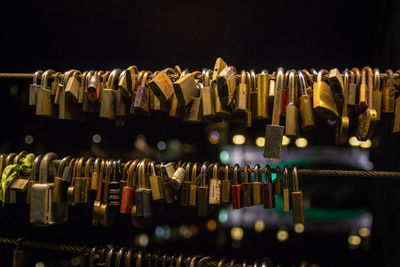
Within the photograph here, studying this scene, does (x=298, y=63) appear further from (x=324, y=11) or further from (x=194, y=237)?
(x=194, y=237)

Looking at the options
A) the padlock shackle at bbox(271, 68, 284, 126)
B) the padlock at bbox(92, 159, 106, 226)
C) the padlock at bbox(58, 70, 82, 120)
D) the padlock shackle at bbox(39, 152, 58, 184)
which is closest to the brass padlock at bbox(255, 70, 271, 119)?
the padlock shackle at bbox(271, 68, 284, 126)

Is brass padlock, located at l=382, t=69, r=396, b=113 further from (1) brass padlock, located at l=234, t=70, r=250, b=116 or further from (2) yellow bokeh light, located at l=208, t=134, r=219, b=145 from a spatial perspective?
(2) yellow bokeh light, located at l=208, t=134, r=219, b=145

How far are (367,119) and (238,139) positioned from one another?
3.22 ft

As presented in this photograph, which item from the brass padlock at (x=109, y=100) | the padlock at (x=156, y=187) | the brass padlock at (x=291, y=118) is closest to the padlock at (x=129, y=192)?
the padlock at (x=156, y=187)

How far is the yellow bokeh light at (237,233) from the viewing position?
2.48 meters

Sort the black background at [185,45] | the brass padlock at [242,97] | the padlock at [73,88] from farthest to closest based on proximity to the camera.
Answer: the black background at [185,45] → the padlock at [73,88] → the brass padlock at [242,97]

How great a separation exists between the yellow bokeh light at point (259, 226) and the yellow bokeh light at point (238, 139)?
0.58m

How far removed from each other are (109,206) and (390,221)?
1.83m

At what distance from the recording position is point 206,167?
194 centimetres

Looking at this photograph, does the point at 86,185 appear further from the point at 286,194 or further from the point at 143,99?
the point at 286,194

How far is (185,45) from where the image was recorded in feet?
8.34

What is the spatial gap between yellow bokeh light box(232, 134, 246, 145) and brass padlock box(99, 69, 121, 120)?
0.93m

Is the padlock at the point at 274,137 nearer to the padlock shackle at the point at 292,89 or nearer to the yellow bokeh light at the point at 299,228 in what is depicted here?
the padlock shackle at the point at 292,89

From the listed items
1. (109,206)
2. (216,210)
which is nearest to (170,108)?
(109,206)
